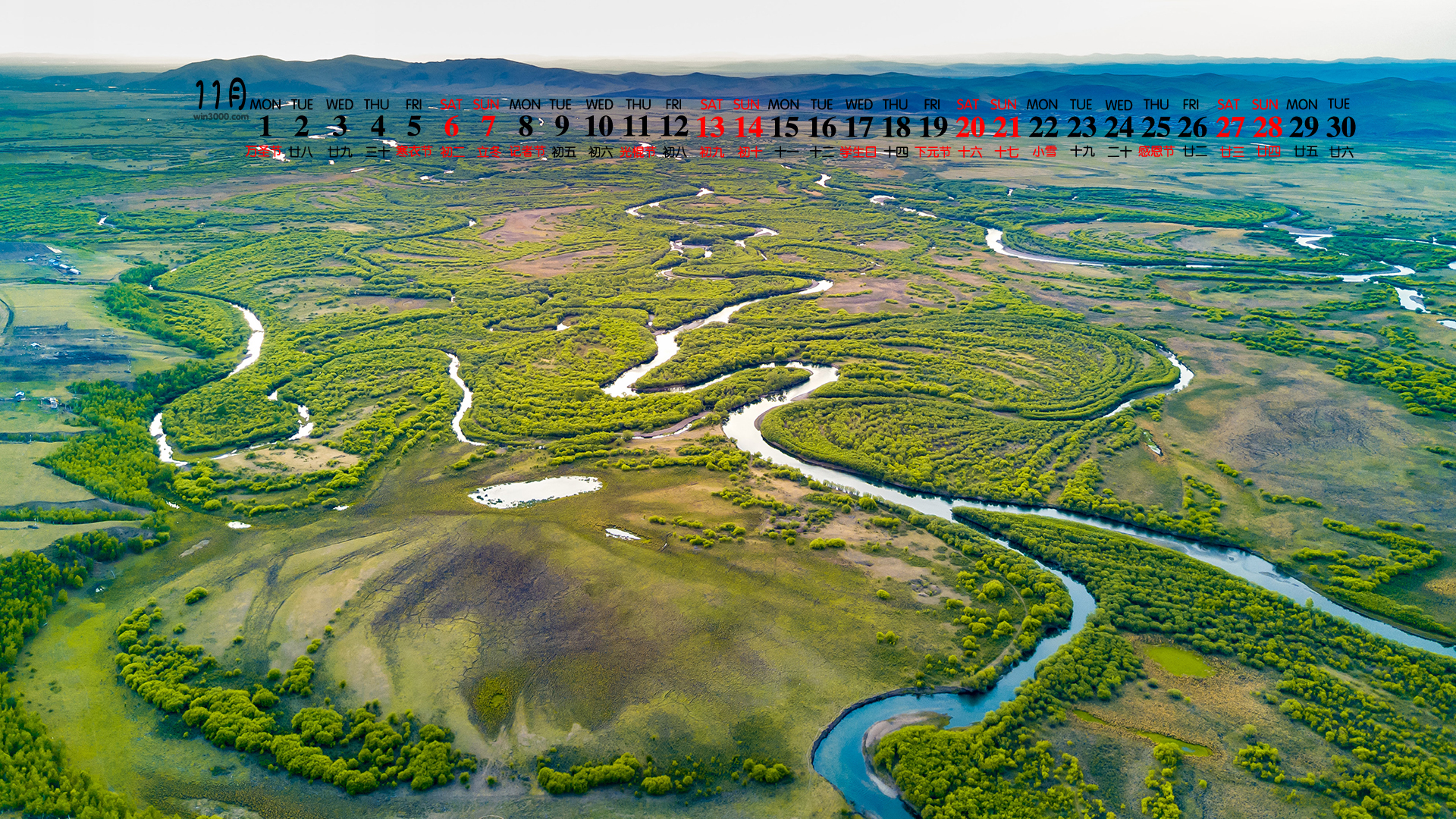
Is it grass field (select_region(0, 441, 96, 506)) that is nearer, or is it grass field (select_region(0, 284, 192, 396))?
grass field (select_region(0, 441, 96, 506))

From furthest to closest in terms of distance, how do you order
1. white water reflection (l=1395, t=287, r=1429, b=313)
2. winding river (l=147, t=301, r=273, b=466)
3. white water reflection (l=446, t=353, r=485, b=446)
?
white water reflection (l=1395, t=287, r=1429, b=313)
white water reflection (l=446, t=353, r=485, b=446)
winding river (l=147, t=301, r=273, b=466)

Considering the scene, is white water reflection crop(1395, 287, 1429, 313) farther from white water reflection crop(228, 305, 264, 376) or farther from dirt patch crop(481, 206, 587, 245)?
white water reflection crop(228, 305, 264, 376)

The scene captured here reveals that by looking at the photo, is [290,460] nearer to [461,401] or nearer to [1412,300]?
[461,401]

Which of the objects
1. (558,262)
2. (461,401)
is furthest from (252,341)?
(558,262)

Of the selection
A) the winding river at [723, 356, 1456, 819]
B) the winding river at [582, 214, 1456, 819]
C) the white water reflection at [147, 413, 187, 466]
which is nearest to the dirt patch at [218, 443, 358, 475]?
the white water reflection at [147, 413, 187, 466]

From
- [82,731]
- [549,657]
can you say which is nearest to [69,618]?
[82,731]

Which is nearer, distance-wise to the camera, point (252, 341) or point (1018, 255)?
point (252, 341)
